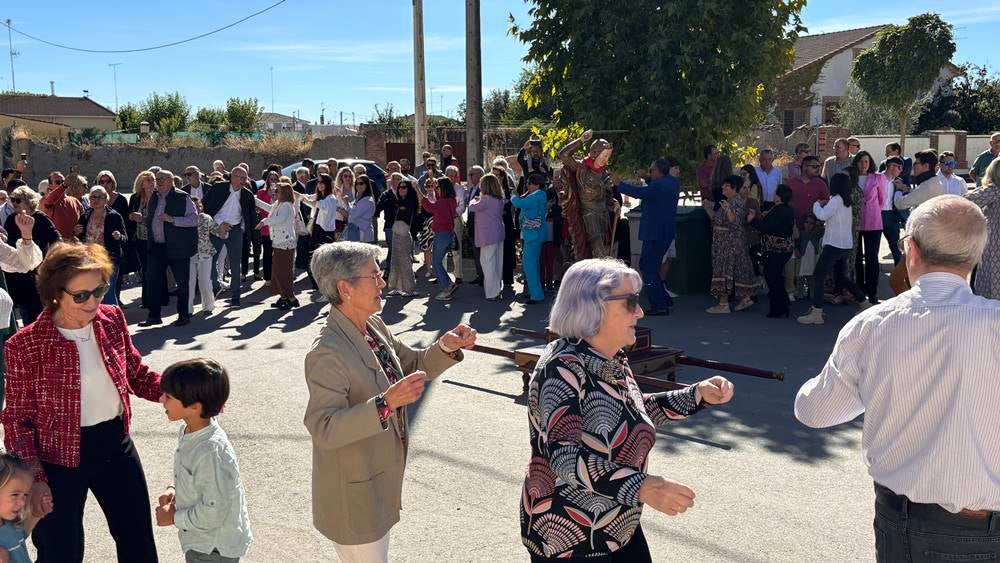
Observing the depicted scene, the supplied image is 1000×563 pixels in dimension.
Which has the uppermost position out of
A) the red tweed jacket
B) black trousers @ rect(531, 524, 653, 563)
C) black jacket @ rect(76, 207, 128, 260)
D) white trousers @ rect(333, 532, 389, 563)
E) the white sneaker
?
black jacket @ rect(76, 207, 128, 260)

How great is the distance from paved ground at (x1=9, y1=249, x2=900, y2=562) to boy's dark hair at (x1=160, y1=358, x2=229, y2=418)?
1706 mm

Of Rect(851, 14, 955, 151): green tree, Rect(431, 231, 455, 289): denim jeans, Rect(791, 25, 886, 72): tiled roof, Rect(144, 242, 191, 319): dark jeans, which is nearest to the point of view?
Rect(144, 242, 191, 319): dark jeans

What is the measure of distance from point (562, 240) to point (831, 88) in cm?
4901

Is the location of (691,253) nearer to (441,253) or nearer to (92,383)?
(441,253)

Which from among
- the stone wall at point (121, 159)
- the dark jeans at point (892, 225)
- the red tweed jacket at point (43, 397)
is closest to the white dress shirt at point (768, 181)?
the dark jeans at point (892, 225)

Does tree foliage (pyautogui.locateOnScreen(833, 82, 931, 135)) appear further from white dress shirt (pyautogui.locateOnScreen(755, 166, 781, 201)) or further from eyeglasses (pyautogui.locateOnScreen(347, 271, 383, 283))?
eyeglasses (pyautogui.locateOnScreen(347, 271, 383, 283))

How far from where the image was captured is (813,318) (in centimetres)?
1095

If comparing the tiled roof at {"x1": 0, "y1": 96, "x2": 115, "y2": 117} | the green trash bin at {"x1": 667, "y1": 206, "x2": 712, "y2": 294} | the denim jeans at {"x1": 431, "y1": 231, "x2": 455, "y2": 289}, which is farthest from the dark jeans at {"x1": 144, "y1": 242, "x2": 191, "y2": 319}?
the tiled roof at {"x1": 0, "y1": 96, "x2": 115, "y2": 117}

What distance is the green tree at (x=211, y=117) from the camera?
63.4 meters

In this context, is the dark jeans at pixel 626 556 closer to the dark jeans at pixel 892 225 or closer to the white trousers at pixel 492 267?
the white trousers at pixel 492 267

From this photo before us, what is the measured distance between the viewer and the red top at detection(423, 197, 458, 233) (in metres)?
13.6

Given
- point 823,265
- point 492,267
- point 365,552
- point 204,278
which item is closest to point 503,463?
point 365,552

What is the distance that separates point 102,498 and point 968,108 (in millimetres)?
46002

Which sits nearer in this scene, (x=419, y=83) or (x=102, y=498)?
(x=102, y=498)
